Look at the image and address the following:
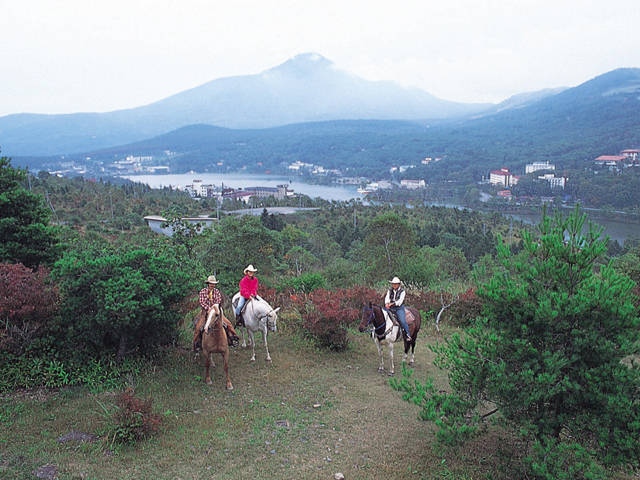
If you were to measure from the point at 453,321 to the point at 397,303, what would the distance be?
4.03 metres

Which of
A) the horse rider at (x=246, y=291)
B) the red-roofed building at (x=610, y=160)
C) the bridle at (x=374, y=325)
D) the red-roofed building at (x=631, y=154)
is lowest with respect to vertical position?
the red-roofed building at (x=610, y=160)

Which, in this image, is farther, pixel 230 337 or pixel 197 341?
pixel 230 337

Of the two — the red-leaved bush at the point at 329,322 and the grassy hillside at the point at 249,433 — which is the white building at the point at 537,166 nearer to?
the red-leaved bush at the point at 329,322

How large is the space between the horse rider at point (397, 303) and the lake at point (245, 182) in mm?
89208

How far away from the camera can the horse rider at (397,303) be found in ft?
27.1

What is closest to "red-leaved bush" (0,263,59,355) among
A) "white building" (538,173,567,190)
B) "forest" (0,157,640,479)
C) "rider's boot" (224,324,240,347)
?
"forest" (0,157,640,479)

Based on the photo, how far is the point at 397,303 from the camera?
8266 mm

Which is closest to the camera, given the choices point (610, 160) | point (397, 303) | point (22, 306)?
point (22, 306)

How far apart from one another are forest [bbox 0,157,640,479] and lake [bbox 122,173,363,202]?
87.5 meters

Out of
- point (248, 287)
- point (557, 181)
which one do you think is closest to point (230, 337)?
point (248, 287)

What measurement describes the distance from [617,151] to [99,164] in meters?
160

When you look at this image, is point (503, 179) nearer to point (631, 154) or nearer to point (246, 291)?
point (631, 154)

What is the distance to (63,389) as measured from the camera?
22.7ft

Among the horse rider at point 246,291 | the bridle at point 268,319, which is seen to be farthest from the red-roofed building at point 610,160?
the horse rider at point 246,291
